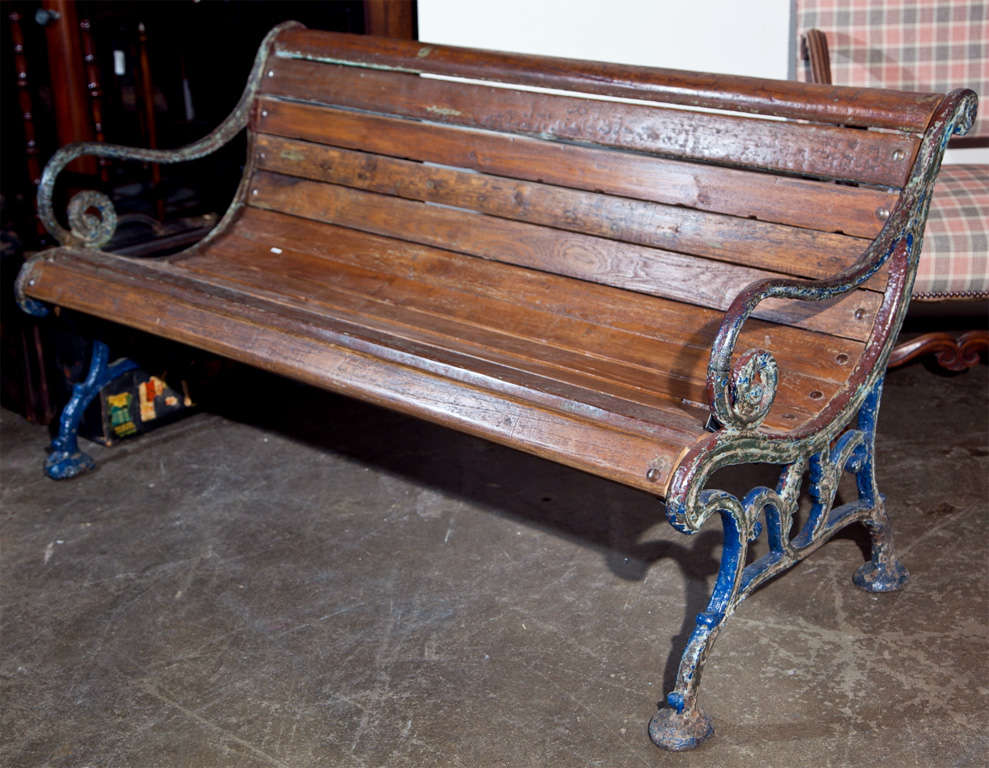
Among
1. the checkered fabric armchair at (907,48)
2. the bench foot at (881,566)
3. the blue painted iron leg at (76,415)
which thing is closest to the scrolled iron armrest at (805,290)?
the bench foot at (881,566)

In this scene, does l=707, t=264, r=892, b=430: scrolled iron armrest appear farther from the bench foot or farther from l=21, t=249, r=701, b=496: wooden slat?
the bench foot

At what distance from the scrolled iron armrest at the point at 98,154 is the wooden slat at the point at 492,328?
266 millimetres

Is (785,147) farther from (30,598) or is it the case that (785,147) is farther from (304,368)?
(30,598)

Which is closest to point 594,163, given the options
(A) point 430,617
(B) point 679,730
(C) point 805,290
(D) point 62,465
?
(C) point 805,290

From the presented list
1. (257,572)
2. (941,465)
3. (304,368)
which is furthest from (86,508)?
(941,465)

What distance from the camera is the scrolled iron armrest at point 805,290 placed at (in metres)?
2.03

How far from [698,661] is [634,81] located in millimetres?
1262

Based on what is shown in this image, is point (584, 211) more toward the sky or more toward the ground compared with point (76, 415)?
more toward the sky

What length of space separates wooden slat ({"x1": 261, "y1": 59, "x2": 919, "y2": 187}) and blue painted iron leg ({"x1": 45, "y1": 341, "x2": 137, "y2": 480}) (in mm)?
853

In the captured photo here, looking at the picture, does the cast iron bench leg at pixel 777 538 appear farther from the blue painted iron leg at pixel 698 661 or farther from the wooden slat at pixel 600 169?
the wooden slat at pixel 600 169

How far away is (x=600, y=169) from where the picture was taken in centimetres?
270

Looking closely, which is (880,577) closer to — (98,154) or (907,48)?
(907,48)

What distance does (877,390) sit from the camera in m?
2.53

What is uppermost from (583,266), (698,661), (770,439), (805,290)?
(805,290)
